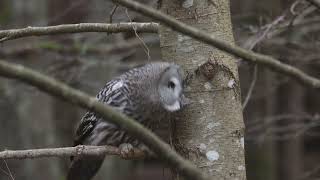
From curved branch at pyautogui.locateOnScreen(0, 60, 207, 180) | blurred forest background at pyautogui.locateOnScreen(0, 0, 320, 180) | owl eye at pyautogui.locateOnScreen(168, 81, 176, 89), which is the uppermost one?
curved branch at pyautogui.locateOnScreen(0, 60, 207, 180)

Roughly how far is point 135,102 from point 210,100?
1.91 feet

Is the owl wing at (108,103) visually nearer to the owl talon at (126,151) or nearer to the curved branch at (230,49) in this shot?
the owl talon at (126,151)

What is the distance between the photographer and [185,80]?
102 inches

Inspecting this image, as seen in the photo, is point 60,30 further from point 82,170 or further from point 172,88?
point 82,170

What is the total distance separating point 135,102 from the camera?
3066 mm

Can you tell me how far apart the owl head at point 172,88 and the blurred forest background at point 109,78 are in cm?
104

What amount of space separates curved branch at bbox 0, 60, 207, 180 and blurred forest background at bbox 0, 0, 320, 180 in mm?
2163

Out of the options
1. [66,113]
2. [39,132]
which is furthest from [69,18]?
[66,113]

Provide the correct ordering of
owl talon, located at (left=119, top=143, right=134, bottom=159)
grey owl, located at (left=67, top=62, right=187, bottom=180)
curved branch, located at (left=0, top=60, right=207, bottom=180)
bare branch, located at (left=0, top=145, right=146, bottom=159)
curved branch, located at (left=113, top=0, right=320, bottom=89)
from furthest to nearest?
owl talon, located at (left=119, top=143, right=134, bottom=159) → grey owl, located at (left=67, top=62, right=187, bottom=180) → bare branch, located at (left=0, top=145, right=146, bottom=159) → curved branch, located at (left=113, top=0, right=320, bottom=89) → curved branch, located at (left=0, top=60, right=207, bottom=180)

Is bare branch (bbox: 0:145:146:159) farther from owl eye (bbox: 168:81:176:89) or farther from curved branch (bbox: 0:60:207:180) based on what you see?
curved branch (bbox: 0:60:207:180)

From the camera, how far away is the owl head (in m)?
2.57

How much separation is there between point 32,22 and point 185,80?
16.3ft

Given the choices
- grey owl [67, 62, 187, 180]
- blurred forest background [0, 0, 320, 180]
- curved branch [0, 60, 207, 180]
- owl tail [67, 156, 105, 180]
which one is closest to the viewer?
curved branch [0, 60, 207, 180]

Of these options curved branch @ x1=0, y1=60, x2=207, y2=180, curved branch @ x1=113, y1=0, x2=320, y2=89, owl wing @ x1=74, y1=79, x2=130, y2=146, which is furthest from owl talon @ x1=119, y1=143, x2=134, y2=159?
curved branch @ x1=0, y1=60, x2=207, y2=180
